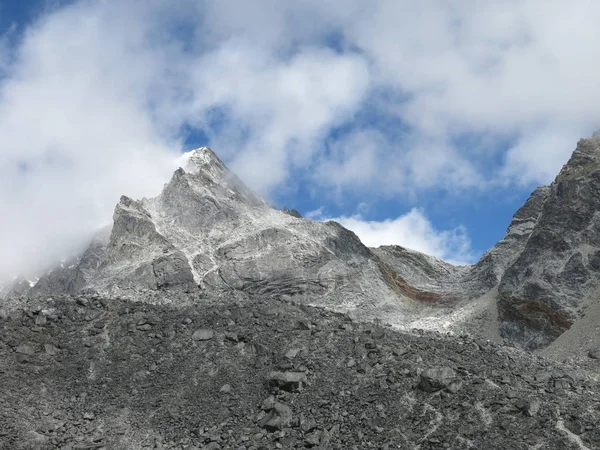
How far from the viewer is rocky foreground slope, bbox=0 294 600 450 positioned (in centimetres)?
2039

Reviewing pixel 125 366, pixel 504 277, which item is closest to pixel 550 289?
pixel 504 277

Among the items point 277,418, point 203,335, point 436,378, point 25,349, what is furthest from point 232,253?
point 436,378

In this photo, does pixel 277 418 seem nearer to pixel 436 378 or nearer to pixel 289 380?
pixel 289 380

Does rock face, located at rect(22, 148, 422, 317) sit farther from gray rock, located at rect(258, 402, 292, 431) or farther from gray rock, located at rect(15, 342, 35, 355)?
gray rock, located at rect(258, 402, 292, 431)

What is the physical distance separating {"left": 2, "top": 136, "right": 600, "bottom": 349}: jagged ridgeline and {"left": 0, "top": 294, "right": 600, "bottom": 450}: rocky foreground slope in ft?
87.4

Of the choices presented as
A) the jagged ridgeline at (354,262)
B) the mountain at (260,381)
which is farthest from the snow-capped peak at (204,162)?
the mountain at (260,381)

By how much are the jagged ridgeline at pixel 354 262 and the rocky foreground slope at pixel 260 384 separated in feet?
87.4

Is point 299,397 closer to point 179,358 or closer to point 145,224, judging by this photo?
point 179,358

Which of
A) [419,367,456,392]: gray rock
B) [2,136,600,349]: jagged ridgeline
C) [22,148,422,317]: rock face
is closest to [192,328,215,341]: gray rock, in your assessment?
[419,367,456,392]: gray rock

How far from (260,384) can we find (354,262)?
55.4 meters

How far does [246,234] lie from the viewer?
76.3 meters

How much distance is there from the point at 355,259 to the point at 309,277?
776 centimetres

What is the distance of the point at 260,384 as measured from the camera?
23359 millimetres

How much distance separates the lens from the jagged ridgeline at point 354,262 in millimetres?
61594
